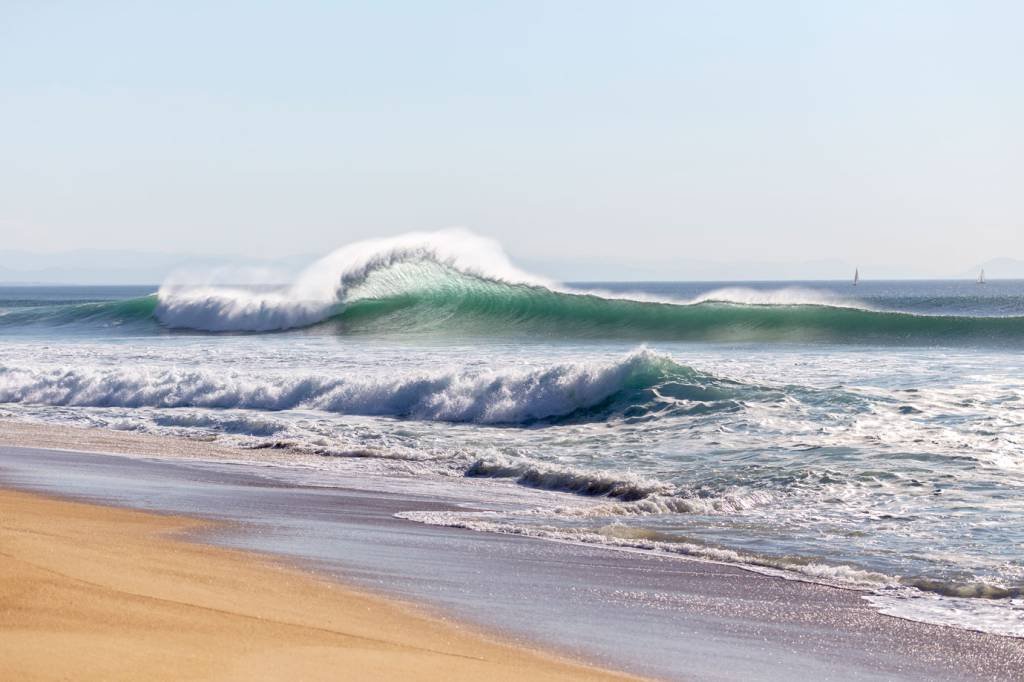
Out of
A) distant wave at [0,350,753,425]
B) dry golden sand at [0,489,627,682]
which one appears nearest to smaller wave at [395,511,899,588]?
dry golden sand at [0,489,627,682]

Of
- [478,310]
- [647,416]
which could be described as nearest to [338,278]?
[478,310]

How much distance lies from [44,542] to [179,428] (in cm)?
789

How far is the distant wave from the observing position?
12.2m

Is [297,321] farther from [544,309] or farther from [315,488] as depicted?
[315,488]

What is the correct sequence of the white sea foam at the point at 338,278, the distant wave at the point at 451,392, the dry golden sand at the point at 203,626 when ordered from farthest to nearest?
1. the white sea foam at the point at 338,278
2. the distant wave at the point at 451,392
3. the dry golden sand at the point at 203,626

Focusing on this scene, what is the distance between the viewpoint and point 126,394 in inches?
606

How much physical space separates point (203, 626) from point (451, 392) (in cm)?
956

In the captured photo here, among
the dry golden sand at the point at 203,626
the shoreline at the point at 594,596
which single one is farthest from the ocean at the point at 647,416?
the dry golden sand at the point at 203,626

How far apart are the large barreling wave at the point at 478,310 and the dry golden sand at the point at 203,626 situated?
59.8 ft

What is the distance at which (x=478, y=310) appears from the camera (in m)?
26.0

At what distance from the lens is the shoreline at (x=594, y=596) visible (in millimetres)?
4117

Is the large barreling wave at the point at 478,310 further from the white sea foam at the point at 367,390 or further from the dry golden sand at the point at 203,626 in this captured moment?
the dry golden sand at the point at 203,626

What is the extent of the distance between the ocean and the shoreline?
330mm

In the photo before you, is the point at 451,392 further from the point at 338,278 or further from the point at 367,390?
the point at 338,278
